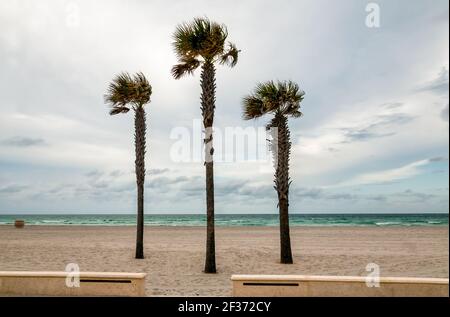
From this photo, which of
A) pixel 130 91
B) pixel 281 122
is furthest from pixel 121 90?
pixel 281 122

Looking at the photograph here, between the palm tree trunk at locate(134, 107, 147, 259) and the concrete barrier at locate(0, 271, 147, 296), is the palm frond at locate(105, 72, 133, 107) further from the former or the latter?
the concrete barrier at locate(0, 271, 147, 296)

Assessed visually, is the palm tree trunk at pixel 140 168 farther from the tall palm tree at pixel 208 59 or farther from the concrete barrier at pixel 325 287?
the concrete barrier at pixel 325 287

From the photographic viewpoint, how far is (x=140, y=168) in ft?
53.9

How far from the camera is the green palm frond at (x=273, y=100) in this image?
15.1 meters

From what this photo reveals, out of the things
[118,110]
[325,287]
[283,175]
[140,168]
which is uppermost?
[118,110]

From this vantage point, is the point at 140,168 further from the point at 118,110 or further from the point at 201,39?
the point at 201,39

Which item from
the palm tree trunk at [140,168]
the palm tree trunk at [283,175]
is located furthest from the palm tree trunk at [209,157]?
the palm tree trunk at [140,168]

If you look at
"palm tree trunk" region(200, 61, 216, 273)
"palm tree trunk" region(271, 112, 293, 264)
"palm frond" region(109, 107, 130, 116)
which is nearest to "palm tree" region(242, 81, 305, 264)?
"palm tree trunk" region(271, 112, 293, 264)

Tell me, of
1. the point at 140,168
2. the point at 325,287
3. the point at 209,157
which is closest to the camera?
the point at 325,287

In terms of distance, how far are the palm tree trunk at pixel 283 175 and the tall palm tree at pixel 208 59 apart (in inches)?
145

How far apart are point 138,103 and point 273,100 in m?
6.73
